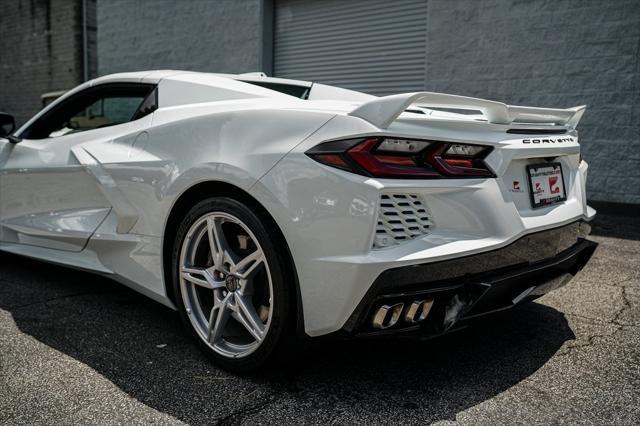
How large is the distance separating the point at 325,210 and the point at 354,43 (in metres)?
7.18

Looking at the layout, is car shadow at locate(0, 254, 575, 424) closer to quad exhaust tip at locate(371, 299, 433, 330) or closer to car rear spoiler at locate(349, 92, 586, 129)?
quad exhaust tip at locate(371, 299, 433, 330)

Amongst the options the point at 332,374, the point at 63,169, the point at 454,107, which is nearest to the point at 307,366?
the point at 332,374

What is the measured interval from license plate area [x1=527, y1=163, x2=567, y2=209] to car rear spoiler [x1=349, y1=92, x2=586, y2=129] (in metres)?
0.23

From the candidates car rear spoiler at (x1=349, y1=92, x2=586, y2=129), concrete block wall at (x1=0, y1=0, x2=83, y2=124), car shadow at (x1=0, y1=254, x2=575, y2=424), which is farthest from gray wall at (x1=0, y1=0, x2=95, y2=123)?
car rear spoiler at (x1=349, y1=92, x2=586, y2=129)

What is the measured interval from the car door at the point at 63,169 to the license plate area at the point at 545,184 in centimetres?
191

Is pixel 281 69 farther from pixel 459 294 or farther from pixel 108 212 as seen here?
pixel 459 294

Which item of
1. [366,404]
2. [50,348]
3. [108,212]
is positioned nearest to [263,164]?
[366,404]

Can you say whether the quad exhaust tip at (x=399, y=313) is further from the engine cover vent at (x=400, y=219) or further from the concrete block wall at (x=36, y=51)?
the concrete block wall at (x=36, y=51)

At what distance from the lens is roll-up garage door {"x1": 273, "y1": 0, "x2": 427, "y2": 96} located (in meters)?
8.07

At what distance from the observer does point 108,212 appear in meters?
3.02

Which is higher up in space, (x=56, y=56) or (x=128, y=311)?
(x=56, y=56)

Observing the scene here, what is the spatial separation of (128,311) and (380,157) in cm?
198

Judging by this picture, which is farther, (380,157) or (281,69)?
(281,69)

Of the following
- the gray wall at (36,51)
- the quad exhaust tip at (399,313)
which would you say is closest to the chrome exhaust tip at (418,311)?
the quad exhaust tip at (399,313)
